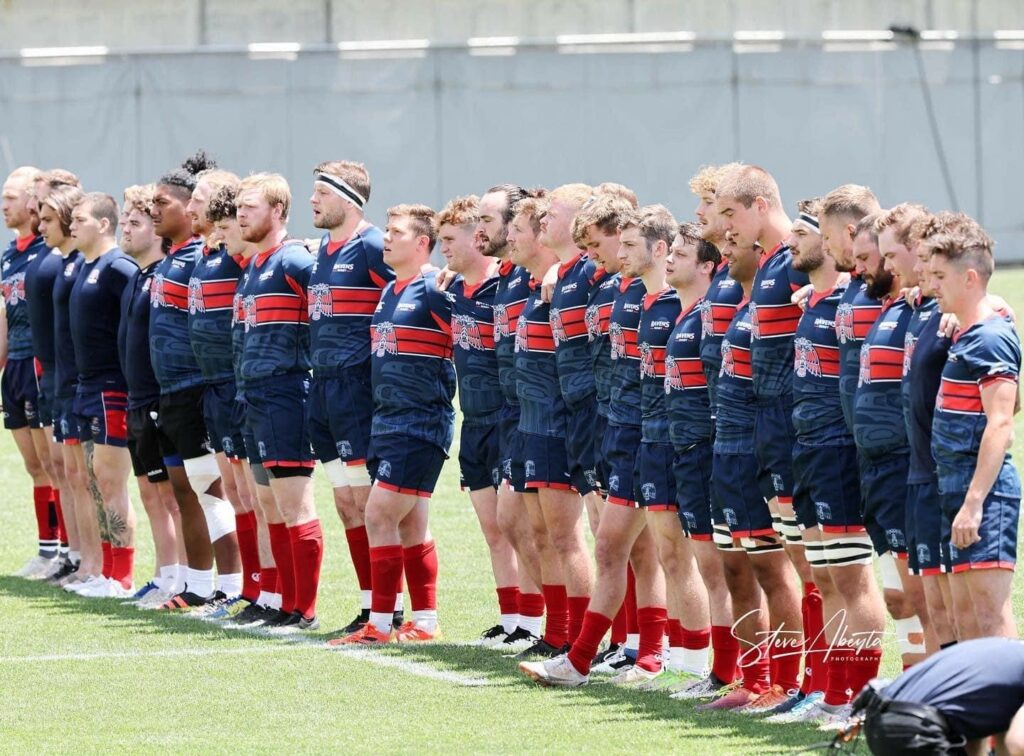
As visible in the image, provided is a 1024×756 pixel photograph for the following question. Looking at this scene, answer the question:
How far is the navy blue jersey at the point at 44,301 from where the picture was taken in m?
12.4

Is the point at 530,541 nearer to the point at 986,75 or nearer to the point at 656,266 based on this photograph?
the point at 656,266

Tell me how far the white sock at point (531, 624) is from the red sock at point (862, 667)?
259cm

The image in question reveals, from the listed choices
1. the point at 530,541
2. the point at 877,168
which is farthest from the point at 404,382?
the point at 877,168

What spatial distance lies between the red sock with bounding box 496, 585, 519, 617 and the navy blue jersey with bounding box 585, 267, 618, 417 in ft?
4.48

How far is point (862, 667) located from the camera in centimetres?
755

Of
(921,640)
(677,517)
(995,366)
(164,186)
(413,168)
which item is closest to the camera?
(995,366)

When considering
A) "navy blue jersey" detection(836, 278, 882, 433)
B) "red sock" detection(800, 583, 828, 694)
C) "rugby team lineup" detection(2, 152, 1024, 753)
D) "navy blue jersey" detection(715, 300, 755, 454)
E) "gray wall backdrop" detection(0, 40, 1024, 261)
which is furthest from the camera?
"gray wall backdrop" detection(0, 40, 1024, 261)

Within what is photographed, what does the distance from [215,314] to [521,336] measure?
7.53 ft

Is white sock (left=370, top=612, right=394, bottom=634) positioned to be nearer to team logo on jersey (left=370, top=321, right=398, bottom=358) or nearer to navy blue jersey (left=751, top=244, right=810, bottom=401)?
team logo on jersey (left=370, top=321, right=398, bottom=358)

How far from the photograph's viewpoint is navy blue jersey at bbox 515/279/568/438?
9.40 metres

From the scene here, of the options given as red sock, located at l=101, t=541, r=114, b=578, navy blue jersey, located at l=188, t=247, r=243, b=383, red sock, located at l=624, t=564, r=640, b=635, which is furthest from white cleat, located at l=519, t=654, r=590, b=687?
red sock, located at l=101, t=541, r=114, b=578

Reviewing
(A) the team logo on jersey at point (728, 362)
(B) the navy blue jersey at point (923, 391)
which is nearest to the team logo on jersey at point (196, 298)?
(A) the team logo on jersey at point (728, 362)

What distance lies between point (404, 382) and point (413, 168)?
23.4 metres

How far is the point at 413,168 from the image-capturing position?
109 ft
